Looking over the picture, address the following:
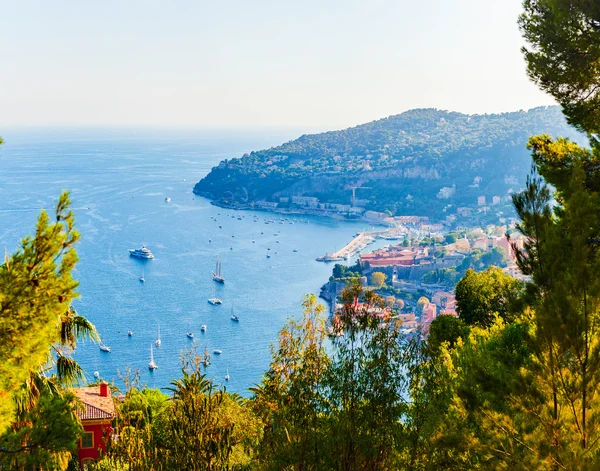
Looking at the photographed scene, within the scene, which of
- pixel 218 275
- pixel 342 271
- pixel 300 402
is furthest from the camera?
pixel 342 271

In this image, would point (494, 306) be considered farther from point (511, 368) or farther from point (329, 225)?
point (329, 225)

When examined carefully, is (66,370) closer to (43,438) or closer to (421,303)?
(43,438)

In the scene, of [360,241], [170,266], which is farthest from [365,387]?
[360,241]

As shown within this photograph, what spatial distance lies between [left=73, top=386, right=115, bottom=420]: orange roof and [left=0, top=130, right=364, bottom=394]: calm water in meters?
7.13

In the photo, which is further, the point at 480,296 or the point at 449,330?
the point at 480,296

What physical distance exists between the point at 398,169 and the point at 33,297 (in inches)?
2763

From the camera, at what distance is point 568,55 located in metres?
5.07

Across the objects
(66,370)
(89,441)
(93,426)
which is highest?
(66,370)

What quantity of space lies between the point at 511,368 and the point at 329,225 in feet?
181

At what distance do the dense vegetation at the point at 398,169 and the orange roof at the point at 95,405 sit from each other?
53.4m

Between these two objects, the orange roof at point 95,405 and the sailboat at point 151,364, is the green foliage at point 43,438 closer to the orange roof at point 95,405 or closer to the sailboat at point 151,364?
the orange roof at point 95,405

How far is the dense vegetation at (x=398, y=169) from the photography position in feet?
216

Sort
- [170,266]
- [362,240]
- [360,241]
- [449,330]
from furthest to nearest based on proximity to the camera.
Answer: [362,240] → [360,241] → [170,266] → [449,330]

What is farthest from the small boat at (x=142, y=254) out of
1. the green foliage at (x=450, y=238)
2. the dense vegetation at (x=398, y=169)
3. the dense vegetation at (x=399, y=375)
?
the dense vegetation at (x=399, y=375)
